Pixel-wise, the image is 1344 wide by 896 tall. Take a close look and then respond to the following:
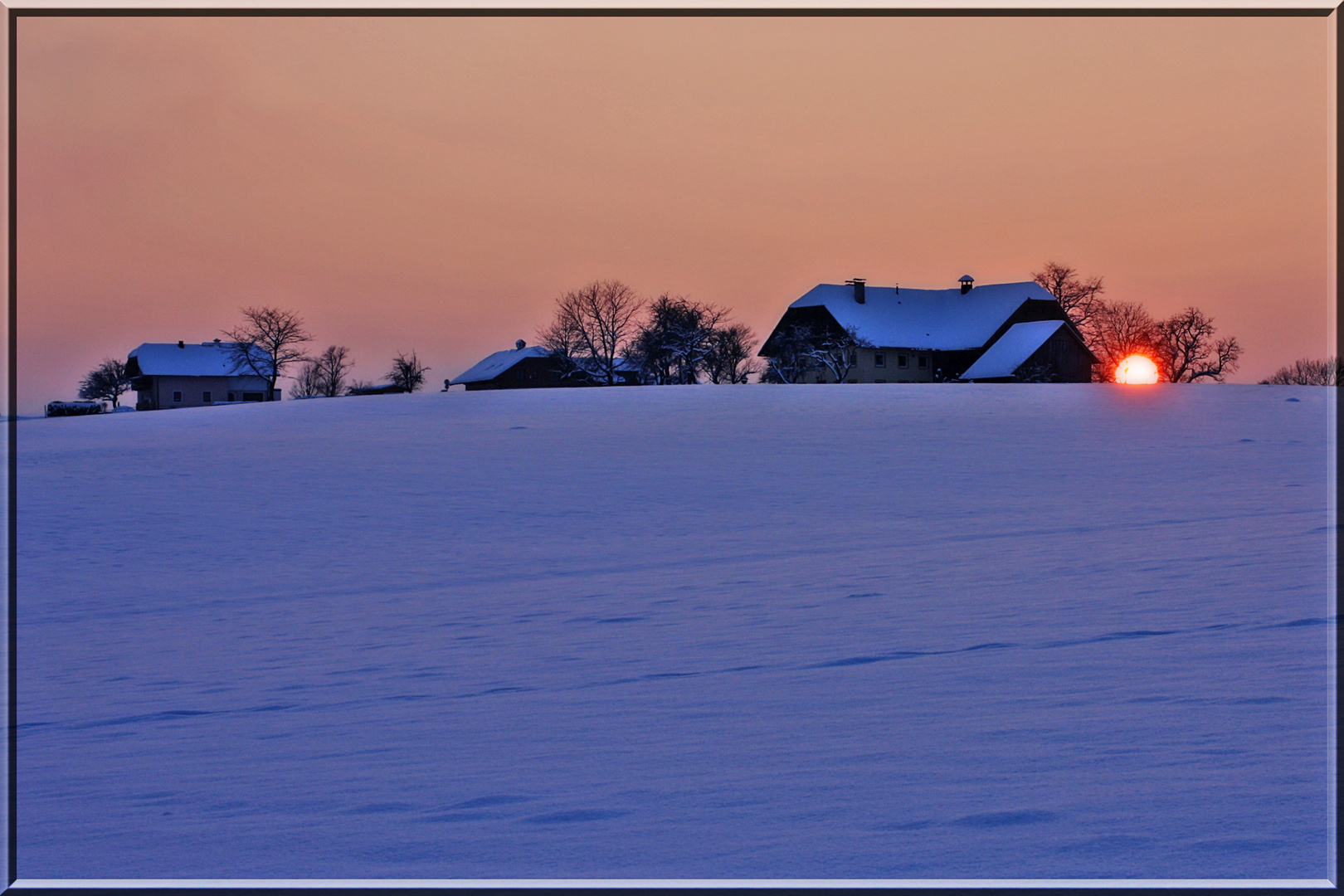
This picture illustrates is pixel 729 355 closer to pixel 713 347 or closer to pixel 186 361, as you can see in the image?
pixel 713 347

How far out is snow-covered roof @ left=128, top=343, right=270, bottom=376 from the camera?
3501 inches

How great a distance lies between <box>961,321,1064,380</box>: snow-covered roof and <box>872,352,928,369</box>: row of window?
3.59m

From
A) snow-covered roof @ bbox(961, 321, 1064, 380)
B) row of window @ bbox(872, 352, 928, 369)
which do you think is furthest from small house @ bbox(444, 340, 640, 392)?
snow-covered roof @ bbox(961, 321, 1064, 380)

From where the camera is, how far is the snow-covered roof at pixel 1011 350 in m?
61.9

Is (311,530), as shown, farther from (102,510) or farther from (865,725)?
(865,725)

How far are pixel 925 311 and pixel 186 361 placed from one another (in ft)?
199

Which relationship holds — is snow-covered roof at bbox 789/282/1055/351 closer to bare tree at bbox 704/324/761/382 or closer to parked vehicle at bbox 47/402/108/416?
bare tree at bbox 704/324/761/382

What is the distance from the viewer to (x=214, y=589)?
10977 mm

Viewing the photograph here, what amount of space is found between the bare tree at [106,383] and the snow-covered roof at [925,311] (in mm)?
58203

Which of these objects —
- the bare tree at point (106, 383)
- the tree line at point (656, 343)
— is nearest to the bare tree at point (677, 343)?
the tree line at point (656, 343)

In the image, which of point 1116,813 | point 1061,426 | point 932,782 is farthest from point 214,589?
point 1061,426

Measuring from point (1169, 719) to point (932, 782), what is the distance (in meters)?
1.46

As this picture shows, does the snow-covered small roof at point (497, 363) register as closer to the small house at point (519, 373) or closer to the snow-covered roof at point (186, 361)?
the small house at point (519, 373)

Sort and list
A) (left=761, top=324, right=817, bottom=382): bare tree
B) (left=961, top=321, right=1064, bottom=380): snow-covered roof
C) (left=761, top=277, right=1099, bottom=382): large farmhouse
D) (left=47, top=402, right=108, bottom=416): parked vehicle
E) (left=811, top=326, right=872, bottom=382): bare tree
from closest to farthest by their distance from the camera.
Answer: (left=47, top=402, right=108, bottom=416): parked vehicle < (left=961, top=321, right=1064, bottom=380): snow-covered roof < (left=761, top=277, right=1099, bottom=382): large farmhouse < (left=811, top=326, right=872, bottom=382): bare tree < (left=761, top=324, right=817, bottom=382): bare tree
